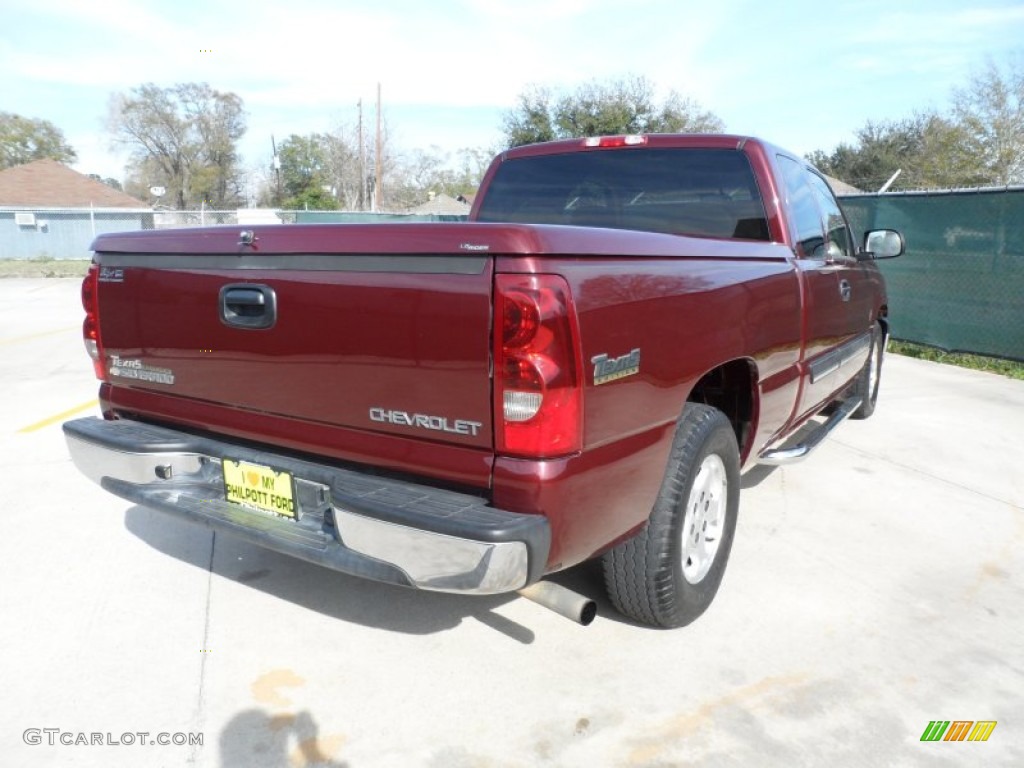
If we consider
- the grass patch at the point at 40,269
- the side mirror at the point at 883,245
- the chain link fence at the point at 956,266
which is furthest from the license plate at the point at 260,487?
the grass patch at the point at 40,269

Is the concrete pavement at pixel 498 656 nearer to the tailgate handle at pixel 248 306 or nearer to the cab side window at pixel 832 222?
the tailgate handle at pixel 248 306

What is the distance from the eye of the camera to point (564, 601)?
2439 mm

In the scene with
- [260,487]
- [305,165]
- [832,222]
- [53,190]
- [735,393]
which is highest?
[305,165]

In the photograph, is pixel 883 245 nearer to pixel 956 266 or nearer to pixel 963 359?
pixel 956 266

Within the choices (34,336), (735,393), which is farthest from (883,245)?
(34,336)

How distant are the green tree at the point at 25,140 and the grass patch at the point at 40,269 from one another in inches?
1538

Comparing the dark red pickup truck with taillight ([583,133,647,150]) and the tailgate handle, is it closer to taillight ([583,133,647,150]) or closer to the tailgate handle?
A: the tailgate handle

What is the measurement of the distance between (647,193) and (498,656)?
2.39 m

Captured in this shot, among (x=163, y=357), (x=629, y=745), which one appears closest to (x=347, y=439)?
(x=163, y=357)

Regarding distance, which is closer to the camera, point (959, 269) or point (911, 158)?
point (959, 269)

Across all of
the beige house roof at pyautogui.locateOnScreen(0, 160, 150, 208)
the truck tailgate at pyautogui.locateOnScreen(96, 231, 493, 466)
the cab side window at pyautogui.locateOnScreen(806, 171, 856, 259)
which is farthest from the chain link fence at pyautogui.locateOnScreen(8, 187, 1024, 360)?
the beige house roof at pyautogui.locateOnScreen(0, 160, 150, 208)

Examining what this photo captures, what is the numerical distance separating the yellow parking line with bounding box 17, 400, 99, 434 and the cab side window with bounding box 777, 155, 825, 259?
17.6 ft

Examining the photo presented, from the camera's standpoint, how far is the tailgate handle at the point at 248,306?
2.56 m

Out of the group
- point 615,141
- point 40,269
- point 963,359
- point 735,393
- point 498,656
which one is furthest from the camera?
point 40,269
